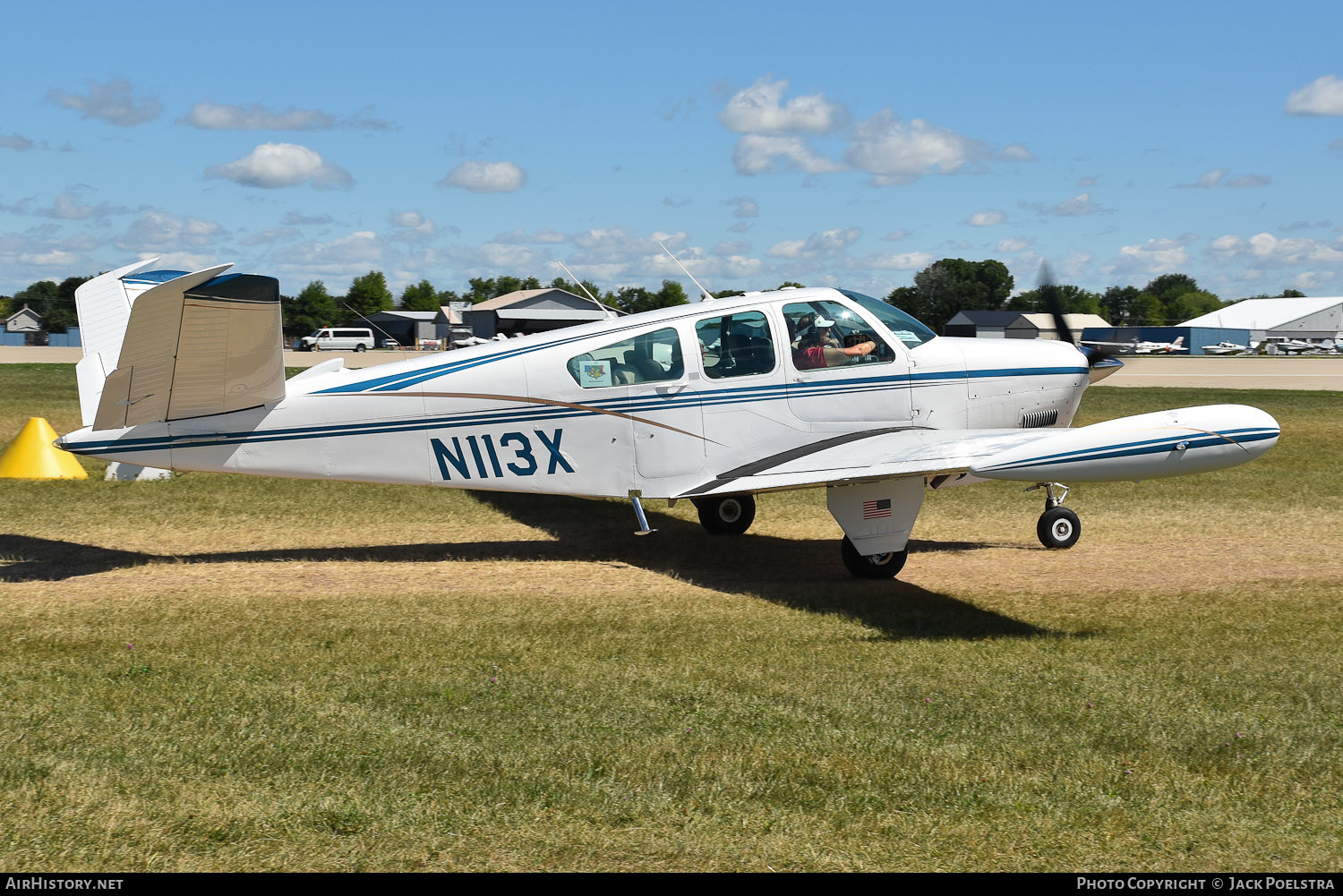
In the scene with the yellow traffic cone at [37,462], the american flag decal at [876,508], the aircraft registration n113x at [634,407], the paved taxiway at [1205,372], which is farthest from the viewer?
the paved taxiway at [1205,372]

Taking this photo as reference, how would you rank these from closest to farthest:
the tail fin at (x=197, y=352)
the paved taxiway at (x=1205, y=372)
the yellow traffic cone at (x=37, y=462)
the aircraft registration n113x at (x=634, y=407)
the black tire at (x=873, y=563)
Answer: the tail fin at (x=197, y=352) < the aircraft registration n113x at (x=634, y=407) < the black tire at (x=873, y=563) < the yellow traffic cone at (x=37, y=462) < the paved taxiway at (x=1205, y=372)

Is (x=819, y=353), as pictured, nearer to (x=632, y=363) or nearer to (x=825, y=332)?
(x=825, y=332)

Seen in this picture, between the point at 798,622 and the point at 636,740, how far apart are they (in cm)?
289

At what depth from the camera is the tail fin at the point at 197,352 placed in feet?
27.5

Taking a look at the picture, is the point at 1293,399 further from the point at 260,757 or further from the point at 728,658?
the point at 260,757

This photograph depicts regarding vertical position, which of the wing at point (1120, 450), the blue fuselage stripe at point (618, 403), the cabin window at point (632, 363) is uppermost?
the cabin window at point (632, 363)

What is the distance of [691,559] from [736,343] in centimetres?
236

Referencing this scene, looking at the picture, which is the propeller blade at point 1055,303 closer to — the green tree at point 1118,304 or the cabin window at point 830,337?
the cabin window at point 830,337

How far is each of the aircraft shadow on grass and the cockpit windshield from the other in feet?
7.55

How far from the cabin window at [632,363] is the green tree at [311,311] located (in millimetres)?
102650

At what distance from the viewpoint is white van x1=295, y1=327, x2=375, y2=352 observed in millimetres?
74188

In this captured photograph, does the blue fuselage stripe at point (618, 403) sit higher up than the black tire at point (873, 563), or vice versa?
the blue fuselage stripe at point (618, 403)

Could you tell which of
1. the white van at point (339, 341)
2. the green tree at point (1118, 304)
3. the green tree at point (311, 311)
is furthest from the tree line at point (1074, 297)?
the green tree at point (311, 311)
